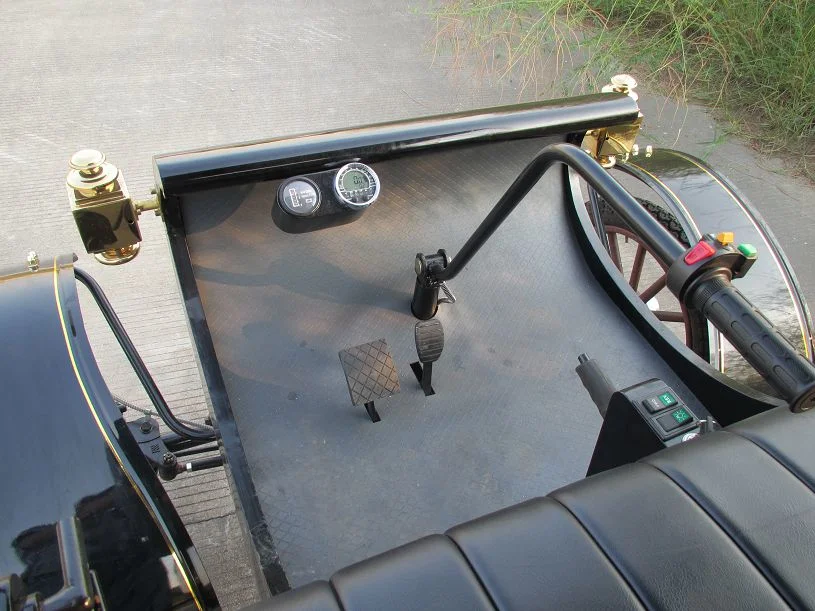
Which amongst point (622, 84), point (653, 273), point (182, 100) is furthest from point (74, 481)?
point (182, 100)

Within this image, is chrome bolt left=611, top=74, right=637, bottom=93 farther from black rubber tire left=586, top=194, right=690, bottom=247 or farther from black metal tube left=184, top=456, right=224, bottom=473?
black metal tube left=184, top=456, right=224, bottom=473

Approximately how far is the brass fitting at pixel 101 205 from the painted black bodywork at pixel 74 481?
303 mm

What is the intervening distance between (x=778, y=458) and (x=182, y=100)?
10.4 feet

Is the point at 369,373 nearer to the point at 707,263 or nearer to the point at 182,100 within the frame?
the point at 707,263

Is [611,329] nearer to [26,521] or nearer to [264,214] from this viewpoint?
[264,214]

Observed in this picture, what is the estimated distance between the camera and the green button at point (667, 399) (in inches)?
45.8

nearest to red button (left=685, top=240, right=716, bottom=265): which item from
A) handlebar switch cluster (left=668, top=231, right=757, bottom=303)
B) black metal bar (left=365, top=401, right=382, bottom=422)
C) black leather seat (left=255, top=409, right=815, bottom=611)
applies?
handlebar switch cluster (left=668, top=231, right=757, bottom=303)

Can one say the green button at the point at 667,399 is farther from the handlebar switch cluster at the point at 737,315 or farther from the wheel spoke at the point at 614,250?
the wheel spoke at the point at 614,250

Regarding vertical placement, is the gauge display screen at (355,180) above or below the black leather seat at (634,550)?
above

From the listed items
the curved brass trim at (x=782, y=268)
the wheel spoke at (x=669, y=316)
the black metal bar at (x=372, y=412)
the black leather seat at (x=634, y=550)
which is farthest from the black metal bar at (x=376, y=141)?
the black leather seat at (x=634, y=550)

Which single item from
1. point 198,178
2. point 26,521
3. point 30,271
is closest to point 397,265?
point 198,178

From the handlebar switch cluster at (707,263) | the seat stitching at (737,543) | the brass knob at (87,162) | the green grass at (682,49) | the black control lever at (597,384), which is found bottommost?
the seat stitching at (737,543)

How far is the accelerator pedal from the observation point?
5.55 feet

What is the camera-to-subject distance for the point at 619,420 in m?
1.21
